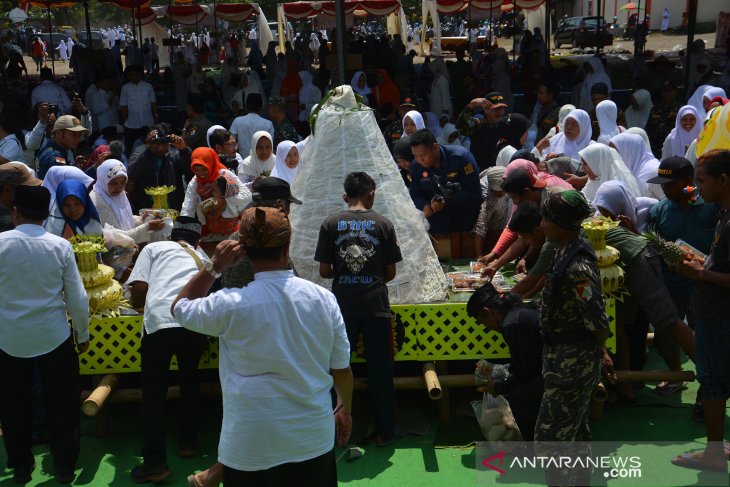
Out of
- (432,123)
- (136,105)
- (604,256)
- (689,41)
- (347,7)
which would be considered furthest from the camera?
(347,7)

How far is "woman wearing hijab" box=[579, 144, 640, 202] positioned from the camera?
20.9 ft

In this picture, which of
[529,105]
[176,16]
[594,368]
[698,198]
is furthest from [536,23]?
[594,368]

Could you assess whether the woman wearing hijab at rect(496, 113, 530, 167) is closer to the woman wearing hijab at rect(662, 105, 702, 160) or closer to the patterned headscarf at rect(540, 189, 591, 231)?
the woman wearing hijab at rect(662, 105, 702, 160)

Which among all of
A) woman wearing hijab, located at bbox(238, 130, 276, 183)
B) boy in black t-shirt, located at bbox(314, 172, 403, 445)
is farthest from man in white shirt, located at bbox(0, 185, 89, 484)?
woman wearing hijab, located at bbox(238, 130, 276, 183)

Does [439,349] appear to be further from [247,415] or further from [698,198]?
[247,415]

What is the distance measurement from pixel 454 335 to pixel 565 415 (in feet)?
4.43

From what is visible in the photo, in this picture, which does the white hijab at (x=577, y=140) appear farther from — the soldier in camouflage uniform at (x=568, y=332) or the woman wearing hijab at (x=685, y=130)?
the soldier in camouflage uniform at (x=568, y=332)

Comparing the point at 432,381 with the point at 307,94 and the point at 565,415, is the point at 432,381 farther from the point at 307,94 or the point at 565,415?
the point at 307,94

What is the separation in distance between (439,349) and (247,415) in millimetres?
2394

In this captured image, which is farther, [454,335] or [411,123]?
[411,123]

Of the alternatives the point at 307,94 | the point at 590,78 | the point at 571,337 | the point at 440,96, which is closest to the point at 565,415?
the point at 571,337

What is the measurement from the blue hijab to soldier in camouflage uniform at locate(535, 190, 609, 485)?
328 centimetres

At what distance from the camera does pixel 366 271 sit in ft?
15.8

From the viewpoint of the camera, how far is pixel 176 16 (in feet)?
97.6
